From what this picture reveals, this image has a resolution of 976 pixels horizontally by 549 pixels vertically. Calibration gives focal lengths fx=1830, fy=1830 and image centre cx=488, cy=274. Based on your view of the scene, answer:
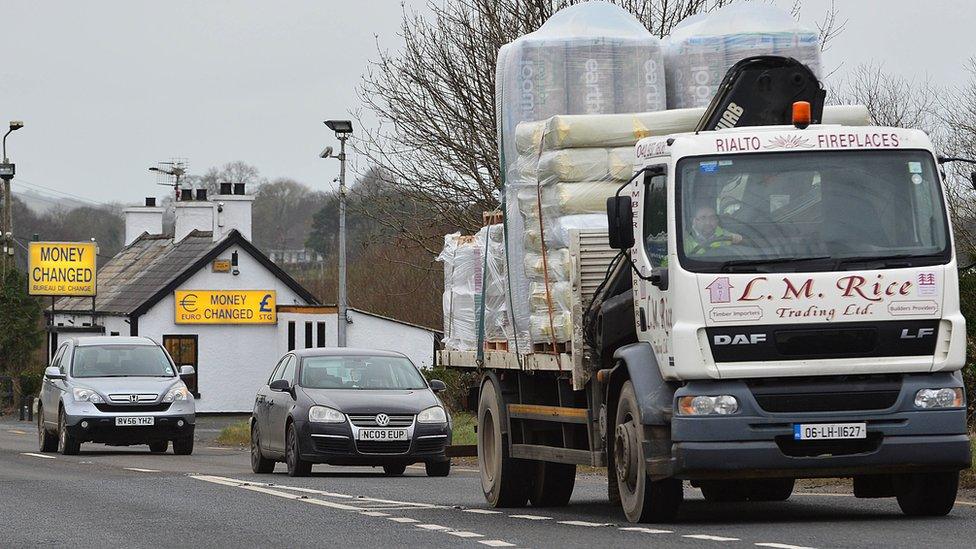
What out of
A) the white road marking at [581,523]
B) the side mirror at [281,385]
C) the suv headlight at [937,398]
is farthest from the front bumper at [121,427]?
the suv headlight at [937,398]

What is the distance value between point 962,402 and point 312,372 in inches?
443

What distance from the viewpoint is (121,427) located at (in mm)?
26906

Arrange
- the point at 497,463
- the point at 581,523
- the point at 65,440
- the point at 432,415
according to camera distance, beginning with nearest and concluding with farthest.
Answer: the point at 581,523
the point at 497,463
the point at 432,415
the point at 65,440

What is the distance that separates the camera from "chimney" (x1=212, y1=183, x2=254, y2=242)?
6394cm

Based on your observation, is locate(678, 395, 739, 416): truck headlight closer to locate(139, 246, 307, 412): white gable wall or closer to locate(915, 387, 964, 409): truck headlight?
locate(915, 387, 964, 409): truck headlight

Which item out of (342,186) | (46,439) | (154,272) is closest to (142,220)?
(154,272)

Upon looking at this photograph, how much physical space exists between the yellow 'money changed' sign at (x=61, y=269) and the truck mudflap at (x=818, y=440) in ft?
183

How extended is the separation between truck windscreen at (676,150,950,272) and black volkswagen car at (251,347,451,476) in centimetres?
885

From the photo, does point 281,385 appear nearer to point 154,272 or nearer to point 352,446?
point 352,446

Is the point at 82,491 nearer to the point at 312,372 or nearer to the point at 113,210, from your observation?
the point at 312,372

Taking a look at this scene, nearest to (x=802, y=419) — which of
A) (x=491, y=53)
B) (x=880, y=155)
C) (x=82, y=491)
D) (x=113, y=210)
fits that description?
(x=880, y=155)

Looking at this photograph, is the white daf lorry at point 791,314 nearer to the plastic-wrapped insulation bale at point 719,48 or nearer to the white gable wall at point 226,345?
the plastic-wrapped insulation bale at point 719,48

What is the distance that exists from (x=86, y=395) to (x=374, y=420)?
776 cm

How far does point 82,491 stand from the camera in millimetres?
18266
